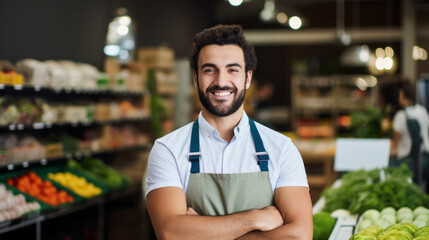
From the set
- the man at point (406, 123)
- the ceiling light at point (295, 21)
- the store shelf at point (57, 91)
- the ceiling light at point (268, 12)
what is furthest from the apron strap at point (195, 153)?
the ceiling light at point (295, 21)

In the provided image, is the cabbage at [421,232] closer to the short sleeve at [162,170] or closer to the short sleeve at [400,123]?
the short sleeve at [162,170]

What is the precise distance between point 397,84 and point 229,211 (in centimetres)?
468

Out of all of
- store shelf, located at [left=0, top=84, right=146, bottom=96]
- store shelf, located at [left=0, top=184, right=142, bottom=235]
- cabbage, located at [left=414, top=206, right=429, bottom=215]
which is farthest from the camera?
store shelf, located at [left=0, top=84, right=146, bottom=96]

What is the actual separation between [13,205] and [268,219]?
325cm

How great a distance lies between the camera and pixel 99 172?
6.43 meters

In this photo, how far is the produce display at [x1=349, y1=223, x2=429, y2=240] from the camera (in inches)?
99.3

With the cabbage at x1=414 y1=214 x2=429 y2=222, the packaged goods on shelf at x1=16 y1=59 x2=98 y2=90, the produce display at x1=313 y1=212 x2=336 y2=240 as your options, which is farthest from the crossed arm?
the packaged goods on shelf at x1=16 y1=59 x2=98 y2=90

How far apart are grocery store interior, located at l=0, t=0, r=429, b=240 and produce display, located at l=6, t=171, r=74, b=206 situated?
15 mm

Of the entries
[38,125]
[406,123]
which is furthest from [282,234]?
[406,123]

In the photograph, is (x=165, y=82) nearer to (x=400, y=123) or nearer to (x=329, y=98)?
(x=400, y=123)

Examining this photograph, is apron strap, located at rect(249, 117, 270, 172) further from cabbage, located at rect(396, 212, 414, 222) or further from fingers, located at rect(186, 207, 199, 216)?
cabbage, located at rect(396, 212, 414, 222)

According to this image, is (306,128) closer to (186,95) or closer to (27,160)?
(186,95)

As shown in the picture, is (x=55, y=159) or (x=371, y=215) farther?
(x=55, y=159)

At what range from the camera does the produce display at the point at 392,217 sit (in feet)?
9.95
